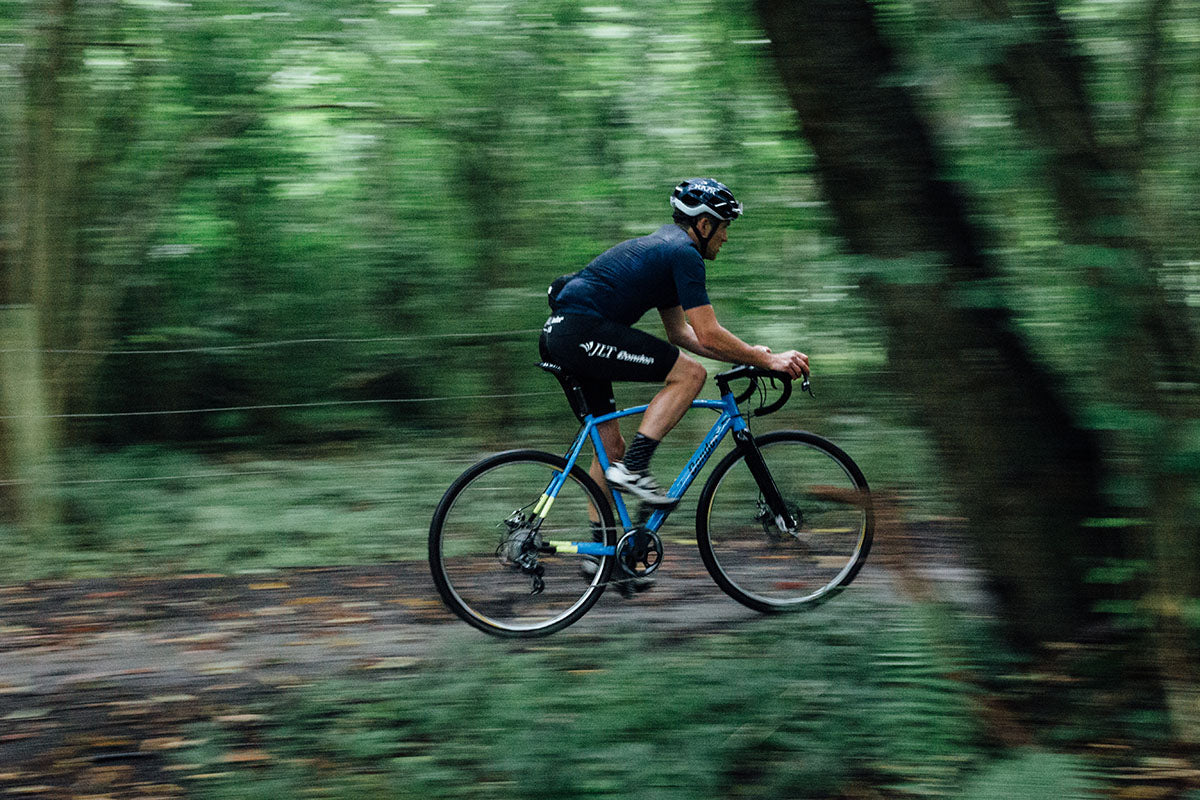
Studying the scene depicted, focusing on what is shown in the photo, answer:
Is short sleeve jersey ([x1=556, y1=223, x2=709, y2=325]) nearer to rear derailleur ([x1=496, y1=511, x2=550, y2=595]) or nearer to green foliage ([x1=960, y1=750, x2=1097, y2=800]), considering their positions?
rear derailleur ([x1=496, y1=511, x2=550, y2=595])

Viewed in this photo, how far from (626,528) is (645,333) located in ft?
3.05

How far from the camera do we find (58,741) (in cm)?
443

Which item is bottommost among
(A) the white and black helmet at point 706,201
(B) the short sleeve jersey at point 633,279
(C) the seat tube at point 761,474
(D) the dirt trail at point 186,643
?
(D) the dirt trail at point 186,643

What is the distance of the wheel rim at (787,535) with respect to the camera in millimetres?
5520

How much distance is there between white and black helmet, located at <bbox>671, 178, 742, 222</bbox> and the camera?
5312 millimetres

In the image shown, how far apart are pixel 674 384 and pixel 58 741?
2.92 meters

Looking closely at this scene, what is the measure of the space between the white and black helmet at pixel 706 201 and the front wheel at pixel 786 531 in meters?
1.08

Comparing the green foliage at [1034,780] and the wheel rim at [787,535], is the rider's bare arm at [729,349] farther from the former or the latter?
the green foliage at [1034,780]

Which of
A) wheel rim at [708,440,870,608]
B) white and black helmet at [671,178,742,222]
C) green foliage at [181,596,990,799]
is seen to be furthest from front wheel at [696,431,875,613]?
white and black helmet at [671,178,742,222]

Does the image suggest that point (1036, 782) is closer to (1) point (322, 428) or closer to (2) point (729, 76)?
(2) point (729, 76)

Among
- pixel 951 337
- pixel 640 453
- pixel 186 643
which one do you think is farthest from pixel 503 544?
→ pixel 951 337

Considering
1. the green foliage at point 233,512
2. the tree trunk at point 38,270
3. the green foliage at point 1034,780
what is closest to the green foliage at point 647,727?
the green foliage at point 1034,780

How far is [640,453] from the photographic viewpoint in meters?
5.37

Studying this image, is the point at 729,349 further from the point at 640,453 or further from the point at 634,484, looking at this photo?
the point at 634,484
